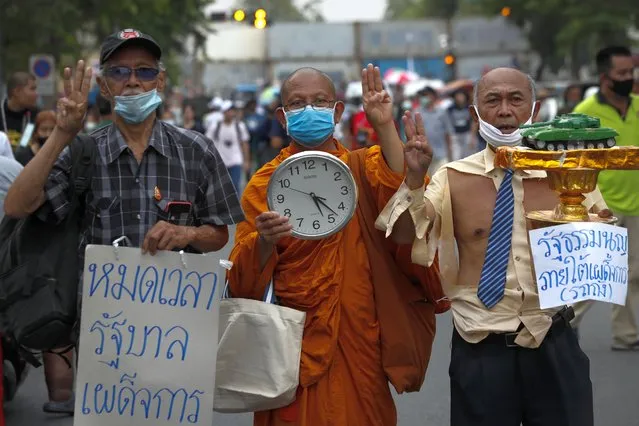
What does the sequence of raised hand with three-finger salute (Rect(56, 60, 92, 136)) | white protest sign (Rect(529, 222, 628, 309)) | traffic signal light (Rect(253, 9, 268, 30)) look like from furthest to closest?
traffic signal light (Rect(253, 9, 268, 30)), raised hand with three-finger salute (Rect(56, 60, 92, 136)), white protest sign (Rect(529, 222, 628, 309))

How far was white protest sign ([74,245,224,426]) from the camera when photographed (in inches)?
185

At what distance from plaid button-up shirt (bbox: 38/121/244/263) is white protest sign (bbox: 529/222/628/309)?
1241mm

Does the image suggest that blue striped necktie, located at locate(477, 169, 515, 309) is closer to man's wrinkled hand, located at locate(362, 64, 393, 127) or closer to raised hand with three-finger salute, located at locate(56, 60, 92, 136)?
man's wrinkled hand, located at locate(362, 64, 393, 127)

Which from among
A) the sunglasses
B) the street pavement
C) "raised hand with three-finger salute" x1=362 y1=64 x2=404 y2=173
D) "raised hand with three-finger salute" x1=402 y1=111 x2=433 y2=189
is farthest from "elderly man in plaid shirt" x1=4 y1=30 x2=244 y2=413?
the street pavement

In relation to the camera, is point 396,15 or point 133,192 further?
point 396,15

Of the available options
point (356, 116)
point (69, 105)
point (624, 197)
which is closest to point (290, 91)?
point (69, 105)

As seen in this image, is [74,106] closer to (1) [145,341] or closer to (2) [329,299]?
(1) [145,341]

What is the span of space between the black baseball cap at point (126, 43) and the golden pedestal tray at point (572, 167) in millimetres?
1450

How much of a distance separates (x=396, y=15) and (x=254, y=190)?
160307 millimetres

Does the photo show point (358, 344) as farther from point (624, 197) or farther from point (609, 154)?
point (624, 197)

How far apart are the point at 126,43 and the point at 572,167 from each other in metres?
1.73

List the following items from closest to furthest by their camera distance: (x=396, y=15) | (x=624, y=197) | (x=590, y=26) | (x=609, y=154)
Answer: (x=609, y=154) → (x=624, y=197) → (x=590, y=26) → (x=396, y=15)

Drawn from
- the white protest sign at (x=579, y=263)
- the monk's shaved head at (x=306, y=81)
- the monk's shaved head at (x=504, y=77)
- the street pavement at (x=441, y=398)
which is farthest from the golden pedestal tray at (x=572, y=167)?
the street pavement at (x=441, y=398)

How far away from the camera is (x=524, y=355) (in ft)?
15.3
